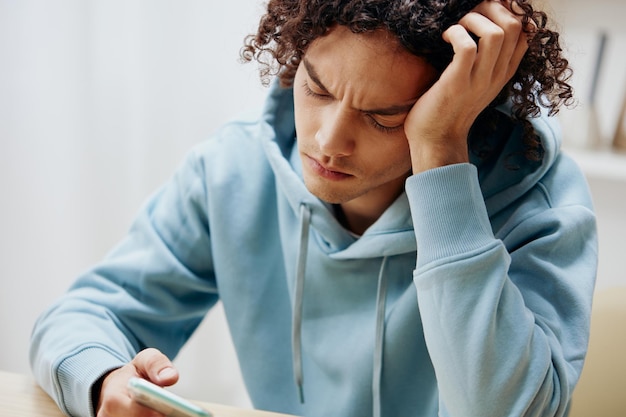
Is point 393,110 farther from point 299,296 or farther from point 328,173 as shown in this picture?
point 299,296

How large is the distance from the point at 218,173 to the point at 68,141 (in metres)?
0.93

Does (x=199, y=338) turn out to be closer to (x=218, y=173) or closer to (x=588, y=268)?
(x=218, y=173)

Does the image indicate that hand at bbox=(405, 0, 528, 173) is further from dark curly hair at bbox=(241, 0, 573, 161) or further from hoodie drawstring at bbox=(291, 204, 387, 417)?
hoodie drawstring at bbox=(291, 204, 387, 417)

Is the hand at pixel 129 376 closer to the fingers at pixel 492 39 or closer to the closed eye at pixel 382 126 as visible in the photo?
the closed eye at pixel 382 126

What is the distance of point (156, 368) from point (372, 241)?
38 cm

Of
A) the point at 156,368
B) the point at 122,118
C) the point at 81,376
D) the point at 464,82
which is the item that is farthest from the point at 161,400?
the point at 122,118

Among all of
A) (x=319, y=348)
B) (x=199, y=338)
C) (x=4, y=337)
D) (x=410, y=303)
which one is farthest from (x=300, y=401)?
(x=4, y=337)

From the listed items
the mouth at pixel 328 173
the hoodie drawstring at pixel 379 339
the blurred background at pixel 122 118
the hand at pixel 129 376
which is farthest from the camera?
the blurred background at pixel 122 118

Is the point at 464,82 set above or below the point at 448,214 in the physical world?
above

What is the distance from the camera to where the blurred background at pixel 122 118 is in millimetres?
1870

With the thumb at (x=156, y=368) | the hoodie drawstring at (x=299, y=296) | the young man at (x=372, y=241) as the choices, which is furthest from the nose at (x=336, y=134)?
the thumb at (x=156, y=368)

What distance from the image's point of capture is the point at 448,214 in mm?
938

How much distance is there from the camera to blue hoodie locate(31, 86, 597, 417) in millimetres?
→ 934

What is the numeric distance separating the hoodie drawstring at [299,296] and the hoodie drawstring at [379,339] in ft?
0.42
